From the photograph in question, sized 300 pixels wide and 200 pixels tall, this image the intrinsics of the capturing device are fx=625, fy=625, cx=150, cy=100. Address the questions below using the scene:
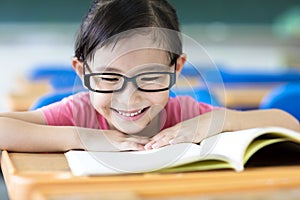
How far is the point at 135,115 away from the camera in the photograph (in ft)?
3.70

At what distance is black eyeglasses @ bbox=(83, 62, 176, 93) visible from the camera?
1013 mm

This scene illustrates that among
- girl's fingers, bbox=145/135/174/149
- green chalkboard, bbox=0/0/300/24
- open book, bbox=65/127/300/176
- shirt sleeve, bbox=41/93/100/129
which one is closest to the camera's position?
open book, bbox=65/127/300/176

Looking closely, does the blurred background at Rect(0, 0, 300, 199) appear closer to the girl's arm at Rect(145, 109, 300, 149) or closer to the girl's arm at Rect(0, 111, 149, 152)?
the girl's arm at Rect(145, 109, 300, 149)

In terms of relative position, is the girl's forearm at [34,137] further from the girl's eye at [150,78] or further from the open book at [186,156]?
the girl's eye at [150,78]

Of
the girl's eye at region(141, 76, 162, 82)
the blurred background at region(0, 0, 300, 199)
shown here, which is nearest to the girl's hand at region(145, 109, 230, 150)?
the girl's eye at region(141, 76, 162, 82)

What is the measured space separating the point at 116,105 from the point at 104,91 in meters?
0.06

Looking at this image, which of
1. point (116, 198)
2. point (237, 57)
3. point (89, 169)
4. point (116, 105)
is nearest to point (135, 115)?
point (116, 105)

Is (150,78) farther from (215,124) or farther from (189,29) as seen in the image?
(189,29)

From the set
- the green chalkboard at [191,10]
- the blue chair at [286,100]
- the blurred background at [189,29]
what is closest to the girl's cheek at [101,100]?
the blue chair at [286,100]

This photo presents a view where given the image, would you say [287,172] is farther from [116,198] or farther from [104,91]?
[104,91]

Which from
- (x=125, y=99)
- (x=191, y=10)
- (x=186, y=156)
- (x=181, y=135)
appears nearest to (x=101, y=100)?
(x=125, y=99)

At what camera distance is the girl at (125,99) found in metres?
1.03

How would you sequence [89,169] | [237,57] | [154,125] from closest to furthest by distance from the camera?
[89,169] < [154,125] < [237,57]

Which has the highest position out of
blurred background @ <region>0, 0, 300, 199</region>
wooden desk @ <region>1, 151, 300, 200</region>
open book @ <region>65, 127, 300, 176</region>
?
blurred background @ <region>0, 0, 300, 199</region>
